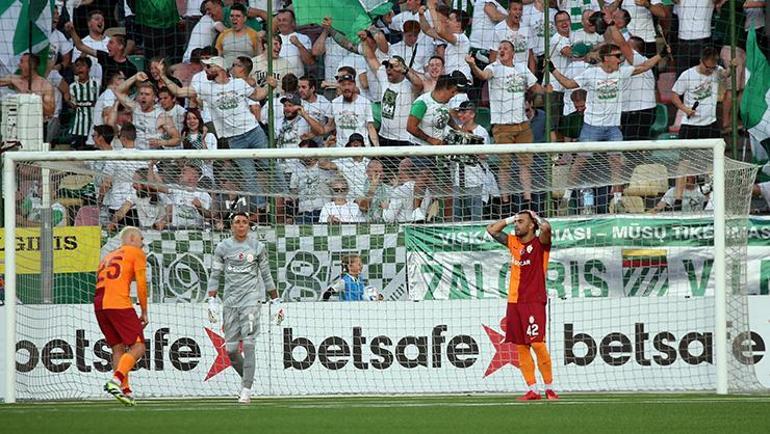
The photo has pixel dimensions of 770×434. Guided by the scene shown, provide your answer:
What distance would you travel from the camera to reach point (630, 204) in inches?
634

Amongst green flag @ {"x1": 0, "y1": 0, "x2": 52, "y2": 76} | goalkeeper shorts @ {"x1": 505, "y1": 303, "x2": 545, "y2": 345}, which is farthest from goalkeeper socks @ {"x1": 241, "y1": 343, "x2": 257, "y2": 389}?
green flag @ {"x1": 0, "y1": 0, "x2": 52, "y2": 76}

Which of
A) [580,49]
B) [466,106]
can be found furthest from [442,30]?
[580,49]

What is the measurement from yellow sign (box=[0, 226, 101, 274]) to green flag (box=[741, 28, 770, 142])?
828cm

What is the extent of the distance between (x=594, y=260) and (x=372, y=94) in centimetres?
381

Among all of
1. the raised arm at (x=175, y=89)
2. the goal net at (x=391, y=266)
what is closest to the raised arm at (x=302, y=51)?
the raised arm at (x=175, y=89)

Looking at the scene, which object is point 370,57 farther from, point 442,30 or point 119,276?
point 119,276

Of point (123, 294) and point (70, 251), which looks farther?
point (70, 251)

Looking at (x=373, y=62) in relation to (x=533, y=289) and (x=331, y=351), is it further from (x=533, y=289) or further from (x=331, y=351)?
(x=533, y=289)

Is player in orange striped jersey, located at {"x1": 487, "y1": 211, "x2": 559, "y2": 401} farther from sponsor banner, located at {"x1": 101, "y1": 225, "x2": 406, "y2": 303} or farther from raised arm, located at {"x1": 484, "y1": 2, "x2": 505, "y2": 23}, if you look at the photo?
raised arm, located at {"x1": 484, "y1": 2, "x2": 505, "y2": 23}

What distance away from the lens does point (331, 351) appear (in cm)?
1565

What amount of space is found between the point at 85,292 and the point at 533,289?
223 inches

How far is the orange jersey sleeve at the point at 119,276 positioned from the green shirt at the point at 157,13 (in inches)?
223

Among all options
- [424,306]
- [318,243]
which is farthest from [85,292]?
[424,306]

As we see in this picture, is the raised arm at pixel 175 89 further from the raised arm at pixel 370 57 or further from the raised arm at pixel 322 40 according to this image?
the raised arm at pixel 370 57
